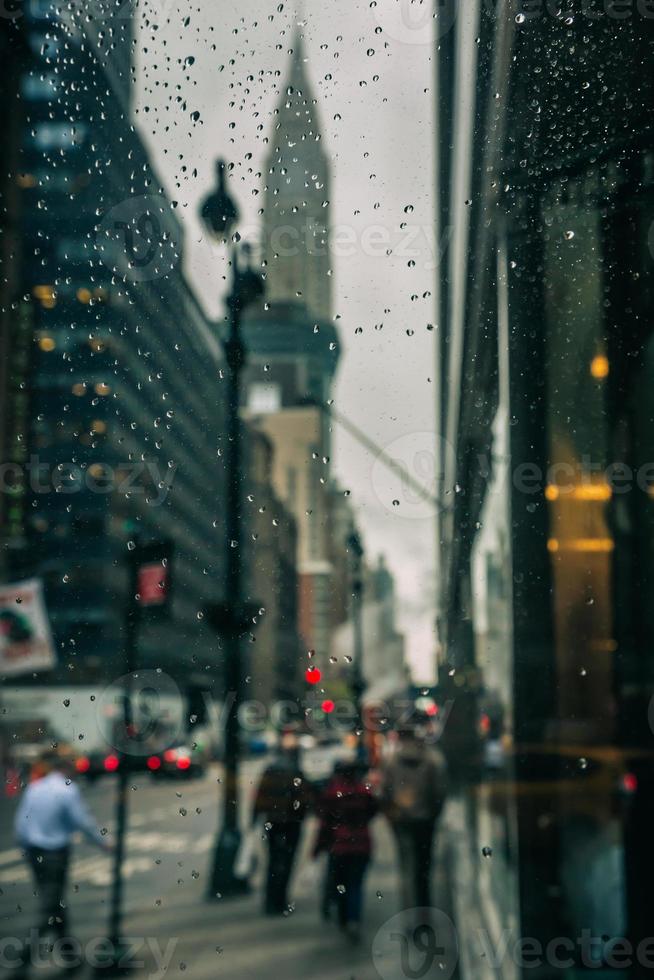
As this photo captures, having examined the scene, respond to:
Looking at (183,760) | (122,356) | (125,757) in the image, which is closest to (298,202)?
(122,356)

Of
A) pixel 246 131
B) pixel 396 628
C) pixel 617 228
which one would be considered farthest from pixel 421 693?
pixel 246 131

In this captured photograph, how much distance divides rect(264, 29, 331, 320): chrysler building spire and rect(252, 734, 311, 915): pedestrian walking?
1.42 meters

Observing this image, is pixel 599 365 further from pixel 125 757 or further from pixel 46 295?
pixel 125 757

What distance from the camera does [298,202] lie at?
10.9 ft

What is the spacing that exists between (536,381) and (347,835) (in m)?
1.52

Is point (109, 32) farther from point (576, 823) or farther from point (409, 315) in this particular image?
point (576, 823)

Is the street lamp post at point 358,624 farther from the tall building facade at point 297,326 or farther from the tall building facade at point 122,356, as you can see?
the tall building facade at point 122,356

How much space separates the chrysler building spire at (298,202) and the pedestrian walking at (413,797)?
1.40m

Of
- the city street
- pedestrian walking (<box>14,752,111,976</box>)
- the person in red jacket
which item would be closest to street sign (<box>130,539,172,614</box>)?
the city street

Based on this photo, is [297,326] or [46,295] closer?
[297,326]

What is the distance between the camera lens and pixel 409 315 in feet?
10.1

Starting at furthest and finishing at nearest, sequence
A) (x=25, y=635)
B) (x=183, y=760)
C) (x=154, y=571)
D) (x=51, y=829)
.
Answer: (x=25, y=635)
(x=51, y=829)
(x=154, y=571)
(x=183, y=760)

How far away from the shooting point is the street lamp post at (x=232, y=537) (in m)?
3.06

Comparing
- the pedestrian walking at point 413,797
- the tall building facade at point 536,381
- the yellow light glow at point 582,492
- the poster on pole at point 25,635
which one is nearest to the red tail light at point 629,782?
the tall building facade at point 536,381
